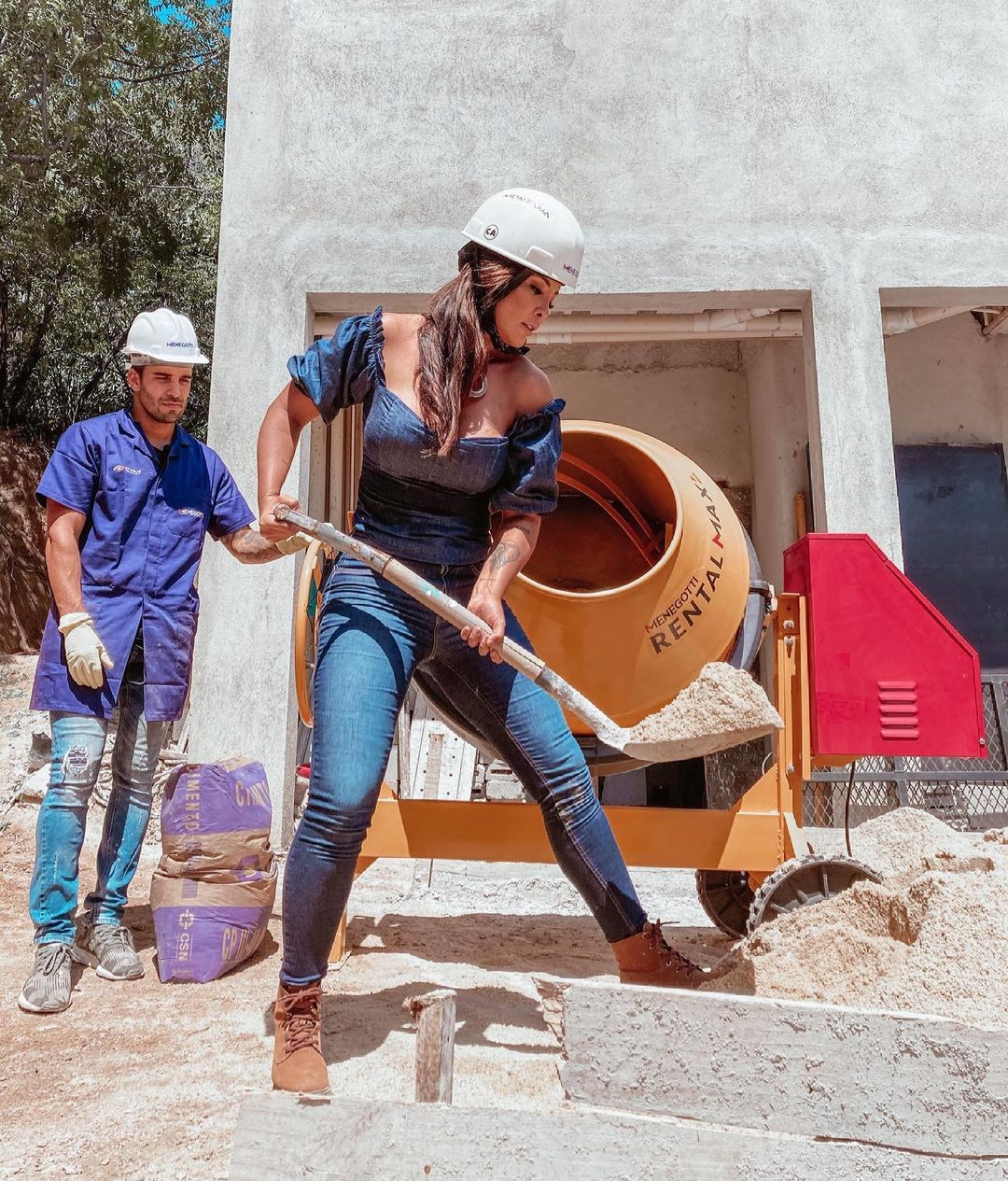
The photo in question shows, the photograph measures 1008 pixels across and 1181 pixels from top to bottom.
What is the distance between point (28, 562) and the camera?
978 cm

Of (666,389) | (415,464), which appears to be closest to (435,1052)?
(415,464)

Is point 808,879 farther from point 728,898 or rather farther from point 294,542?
point 294,542

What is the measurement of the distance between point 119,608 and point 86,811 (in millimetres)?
541

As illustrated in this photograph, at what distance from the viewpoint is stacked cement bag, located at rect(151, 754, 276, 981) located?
9.08 feet

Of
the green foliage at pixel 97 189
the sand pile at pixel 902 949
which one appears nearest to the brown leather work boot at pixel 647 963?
the sand pile at pixel 902 949

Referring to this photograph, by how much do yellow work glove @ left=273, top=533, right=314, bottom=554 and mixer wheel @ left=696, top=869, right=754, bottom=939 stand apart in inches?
64.4

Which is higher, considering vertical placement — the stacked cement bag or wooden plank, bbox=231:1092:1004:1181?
the stacked cement bag

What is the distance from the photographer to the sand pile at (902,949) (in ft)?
6.27

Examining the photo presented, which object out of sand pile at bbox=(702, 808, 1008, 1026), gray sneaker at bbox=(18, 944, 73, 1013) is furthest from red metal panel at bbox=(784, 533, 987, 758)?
gray sneaker at bbox=(18, 944, 73, 1013)

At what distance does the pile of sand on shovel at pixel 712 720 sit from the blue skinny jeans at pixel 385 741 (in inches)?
11.7

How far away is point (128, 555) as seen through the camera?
2945mm

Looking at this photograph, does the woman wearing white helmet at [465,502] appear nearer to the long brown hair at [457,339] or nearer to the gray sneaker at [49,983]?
the long brown hair at [457,339]

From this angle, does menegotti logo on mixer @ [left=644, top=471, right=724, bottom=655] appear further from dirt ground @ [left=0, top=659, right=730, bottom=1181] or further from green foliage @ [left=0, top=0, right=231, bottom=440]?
green foliage @ [left=0, top=0, right=231, bottom=440]

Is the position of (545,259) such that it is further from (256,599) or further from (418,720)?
(418,720)
